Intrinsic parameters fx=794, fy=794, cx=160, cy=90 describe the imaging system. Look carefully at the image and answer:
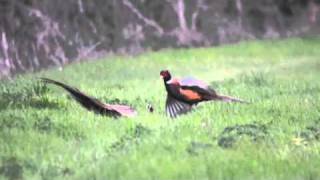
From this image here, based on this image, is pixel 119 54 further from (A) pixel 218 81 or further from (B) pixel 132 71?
(A) pixel 218 81

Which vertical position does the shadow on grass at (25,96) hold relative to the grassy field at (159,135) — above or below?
above

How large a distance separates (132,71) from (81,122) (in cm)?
521

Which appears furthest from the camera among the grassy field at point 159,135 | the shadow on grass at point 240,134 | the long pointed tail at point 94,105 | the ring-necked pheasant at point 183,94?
the ring-necked pheasant at point 183,94

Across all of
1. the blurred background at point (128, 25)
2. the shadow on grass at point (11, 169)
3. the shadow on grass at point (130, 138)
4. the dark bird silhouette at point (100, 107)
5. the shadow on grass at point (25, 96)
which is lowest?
the shadow on grass at point (11, 169)

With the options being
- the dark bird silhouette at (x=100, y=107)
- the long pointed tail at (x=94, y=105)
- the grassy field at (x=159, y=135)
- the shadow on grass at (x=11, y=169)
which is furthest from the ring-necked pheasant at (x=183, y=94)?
the shadow on grass at (x=11, y=169)

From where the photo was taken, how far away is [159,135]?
253 inches

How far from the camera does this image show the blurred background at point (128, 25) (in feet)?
41.5

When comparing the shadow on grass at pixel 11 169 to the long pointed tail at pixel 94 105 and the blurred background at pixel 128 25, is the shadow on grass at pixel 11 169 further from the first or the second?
the blurred background at pixel 128 25

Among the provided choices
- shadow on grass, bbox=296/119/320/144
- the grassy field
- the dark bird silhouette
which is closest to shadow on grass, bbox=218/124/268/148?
the grassy field

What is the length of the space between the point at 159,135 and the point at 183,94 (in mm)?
1436

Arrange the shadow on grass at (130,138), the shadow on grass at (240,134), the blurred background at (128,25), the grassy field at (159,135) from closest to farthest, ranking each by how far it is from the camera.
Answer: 1. the grassy field at (159,135)
2. the shadow on grass at (130,138)
3. the shadow on grass at (240,134)
4. the blurred background at (128,25)

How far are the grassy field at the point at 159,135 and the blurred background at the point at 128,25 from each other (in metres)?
2.52

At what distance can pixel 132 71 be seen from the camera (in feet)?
39.7

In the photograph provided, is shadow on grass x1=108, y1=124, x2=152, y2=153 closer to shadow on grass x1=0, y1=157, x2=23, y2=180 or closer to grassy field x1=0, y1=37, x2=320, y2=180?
grassy field x1=0, y1=37, x2=320, y2=180
